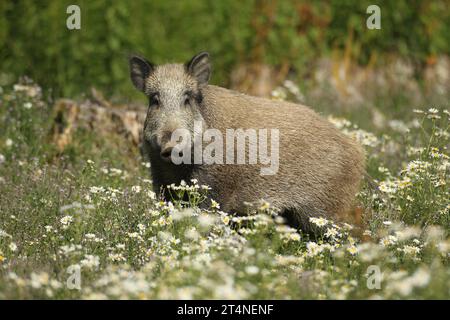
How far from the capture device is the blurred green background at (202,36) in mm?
9945

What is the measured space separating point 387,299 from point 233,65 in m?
7.89

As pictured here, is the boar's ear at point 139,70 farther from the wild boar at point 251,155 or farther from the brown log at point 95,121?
the brown log at point 95,121

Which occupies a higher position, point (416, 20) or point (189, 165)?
point (416, 20)

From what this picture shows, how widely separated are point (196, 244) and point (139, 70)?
230 centimetres

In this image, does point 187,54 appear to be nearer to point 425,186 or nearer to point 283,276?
point 425,186

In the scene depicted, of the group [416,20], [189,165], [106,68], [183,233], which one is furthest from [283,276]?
[416,20]

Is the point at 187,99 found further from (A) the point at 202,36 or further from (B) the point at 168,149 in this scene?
(A) the point at 202,36

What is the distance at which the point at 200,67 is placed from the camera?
6.50 meters

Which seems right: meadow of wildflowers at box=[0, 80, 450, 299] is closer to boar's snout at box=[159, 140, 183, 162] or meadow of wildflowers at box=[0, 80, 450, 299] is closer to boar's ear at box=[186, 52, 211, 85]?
boar's snout at box=[159, 140, 183, 162]

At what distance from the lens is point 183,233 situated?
5.03 metres

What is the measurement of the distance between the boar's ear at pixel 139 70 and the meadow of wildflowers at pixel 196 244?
0.92m

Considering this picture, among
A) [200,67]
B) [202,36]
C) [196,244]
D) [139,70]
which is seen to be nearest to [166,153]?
[196,244]
